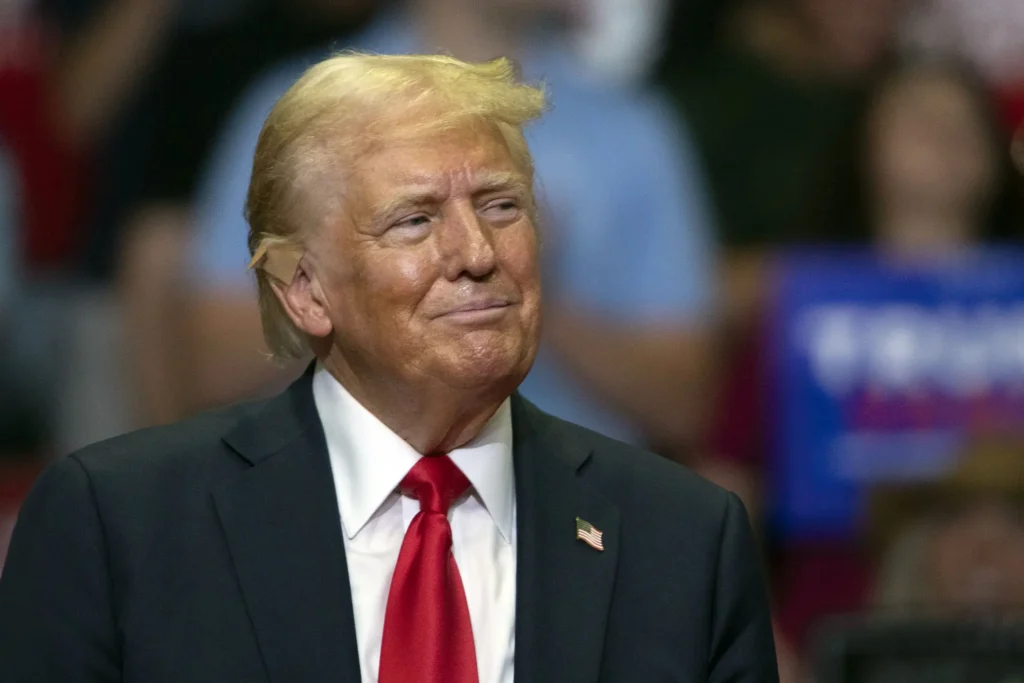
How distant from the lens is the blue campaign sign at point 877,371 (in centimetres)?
464

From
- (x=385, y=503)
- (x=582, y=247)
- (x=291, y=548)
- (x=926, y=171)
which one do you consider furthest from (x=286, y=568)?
(x=926, y=171)

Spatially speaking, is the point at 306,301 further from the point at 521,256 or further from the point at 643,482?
the point at 643,482

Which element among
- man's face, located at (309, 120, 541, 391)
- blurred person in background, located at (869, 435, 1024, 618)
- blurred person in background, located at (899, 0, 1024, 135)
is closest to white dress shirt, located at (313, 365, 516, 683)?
man's face, located at (309, 120, 541, 391)

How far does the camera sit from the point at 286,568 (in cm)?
192

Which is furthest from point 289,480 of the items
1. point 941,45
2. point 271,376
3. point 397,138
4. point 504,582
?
point 941,45

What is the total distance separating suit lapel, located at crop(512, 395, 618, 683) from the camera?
1943 mm

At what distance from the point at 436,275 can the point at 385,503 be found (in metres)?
0.31

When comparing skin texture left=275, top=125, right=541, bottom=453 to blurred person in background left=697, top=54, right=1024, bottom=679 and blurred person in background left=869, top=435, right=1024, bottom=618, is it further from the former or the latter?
blurred person in background left=697, top=54, right=1024, bottom=679

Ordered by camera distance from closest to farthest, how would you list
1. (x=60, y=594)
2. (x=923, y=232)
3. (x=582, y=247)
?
1. (x=60, y=594)
2. (x=582, y=247)
3. (x=923, y=232)

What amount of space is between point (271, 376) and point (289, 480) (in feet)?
Answer: 7.82

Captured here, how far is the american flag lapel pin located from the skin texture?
0.21 m

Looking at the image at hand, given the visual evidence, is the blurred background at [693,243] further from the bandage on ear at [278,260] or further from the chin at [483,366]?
the chin at [483,366]

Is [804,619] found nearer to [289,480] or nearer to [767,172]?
[767,172]

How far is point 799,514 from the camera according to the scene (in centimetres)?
463
